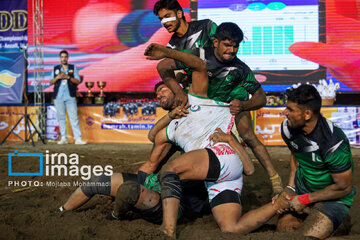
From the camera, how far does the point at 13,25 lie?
12844 millimetres

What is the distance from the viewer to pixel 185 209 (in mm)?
3990

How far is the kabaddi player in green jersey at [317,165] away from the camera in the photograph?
3.22 meters

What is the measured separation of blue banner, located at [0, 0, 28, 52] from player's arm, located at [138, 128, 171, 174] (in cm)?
1015

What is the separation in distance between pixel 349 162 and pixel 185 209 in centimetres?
161

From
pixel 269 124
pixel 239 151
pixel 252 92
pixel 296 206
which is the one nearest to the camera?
pixel 296 206

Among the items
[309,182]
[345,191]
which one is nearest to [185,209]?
[309,182]

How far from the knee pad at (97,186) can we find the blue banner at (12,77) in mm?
7579

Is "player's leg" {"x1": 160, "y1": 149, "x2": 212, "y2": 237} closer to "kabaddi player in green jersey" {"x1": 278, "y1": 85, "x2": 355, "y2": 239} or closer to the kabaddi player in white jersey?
the kabaddi player in white jersey

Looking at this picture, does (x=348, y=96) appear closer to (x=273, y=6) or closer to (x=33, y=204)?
(x=273, y=6)

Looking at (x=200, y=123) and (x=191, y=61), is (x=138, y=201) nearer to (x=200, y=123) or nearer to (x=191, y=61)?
(x=200, y=123)

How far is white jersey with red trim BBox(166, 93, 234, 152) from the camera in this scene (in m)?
3.76

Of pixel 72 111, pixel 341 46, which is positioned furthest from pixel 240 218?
pixel 341 46

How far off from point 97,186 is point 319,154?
193 cm

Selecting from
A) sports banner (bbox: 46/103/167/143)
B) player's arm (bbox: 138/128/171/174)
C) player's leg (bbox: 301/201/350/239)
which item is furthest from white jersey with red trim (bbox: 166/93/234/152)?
sports banner (bbox: 46/103/167/143)
